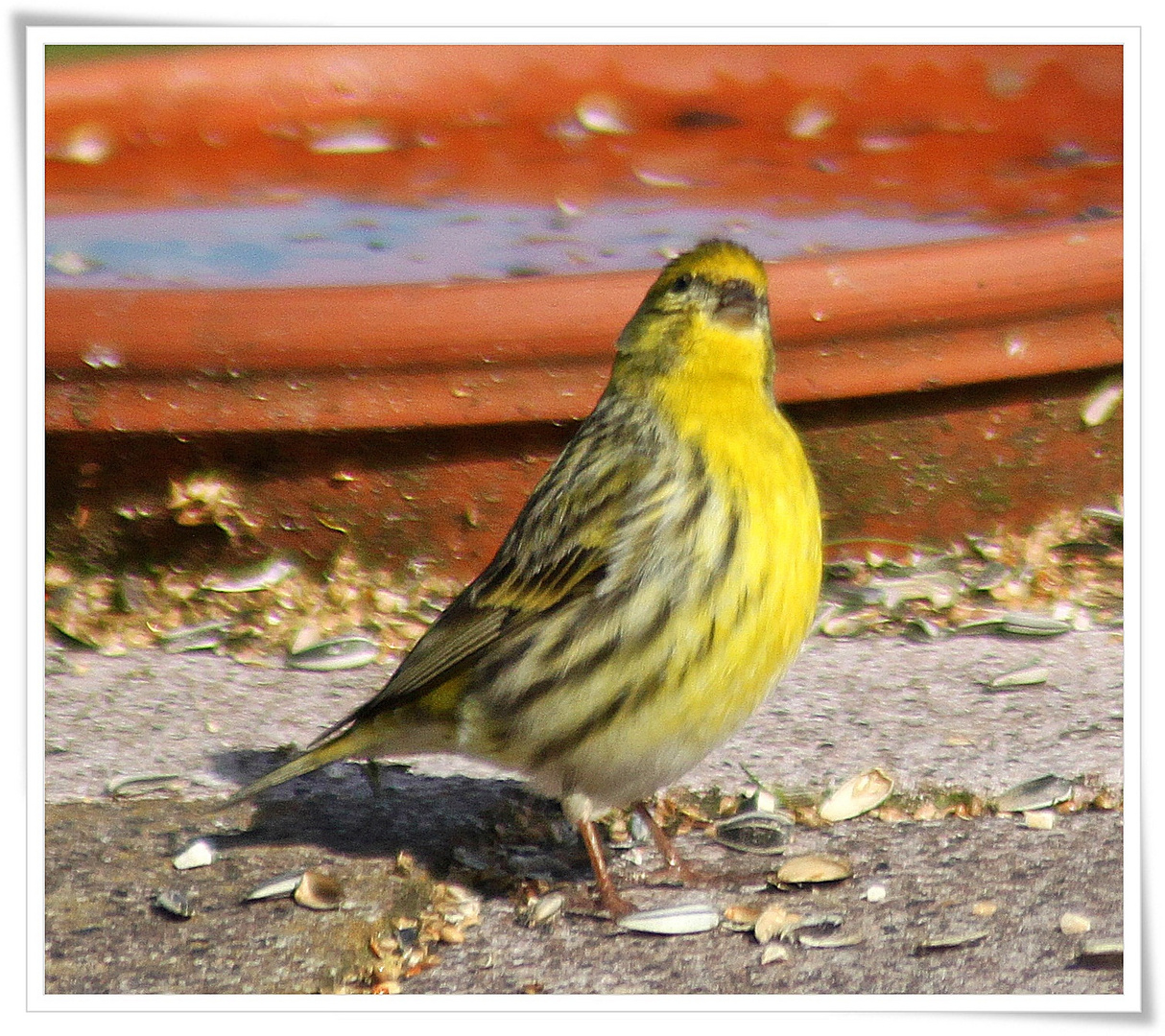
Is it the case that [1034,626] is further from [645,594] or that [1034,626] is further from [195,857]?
[195,857]

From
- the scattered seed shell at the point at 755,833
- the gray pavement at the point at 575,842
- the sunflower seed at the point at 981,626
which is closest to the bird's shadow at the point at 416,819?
the gray pavement at the point at 575,842

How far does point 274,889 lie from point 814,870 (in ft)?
3.09

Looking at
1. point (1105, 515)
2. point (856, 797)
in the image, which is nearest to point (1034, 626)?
point (1105, 515)

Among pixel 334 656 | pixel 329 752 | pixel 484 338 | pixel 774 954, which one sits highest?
pixel 484 338

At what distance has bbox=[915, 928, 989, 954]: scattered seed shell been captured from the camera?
8.57ft

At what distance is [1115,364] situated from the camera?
148 inches

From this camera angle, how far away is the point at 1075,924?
265cm

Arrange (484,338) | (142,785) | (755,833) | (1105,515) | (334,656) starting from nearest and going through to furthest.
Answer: (755,833), (142,785), (484,338), (334,656), (1105,515)

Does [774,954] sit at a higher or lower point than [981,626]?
lower

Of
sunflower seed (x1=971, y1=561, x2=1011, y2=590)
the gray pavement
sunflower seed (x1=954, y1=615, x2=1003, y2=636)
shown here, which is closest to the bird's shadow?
the gray pavement

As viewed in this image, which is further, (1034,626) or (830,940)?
(1034,626)

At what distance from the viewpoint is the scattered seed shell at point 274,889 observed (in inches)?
109

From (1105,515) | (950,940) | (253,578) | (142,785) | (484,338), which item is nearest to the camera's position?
(950,940)

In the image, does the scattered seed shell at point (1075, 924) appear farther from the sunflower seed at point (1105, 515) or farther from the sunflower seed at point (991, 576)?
the sunflower seed at point (1105, 515)
